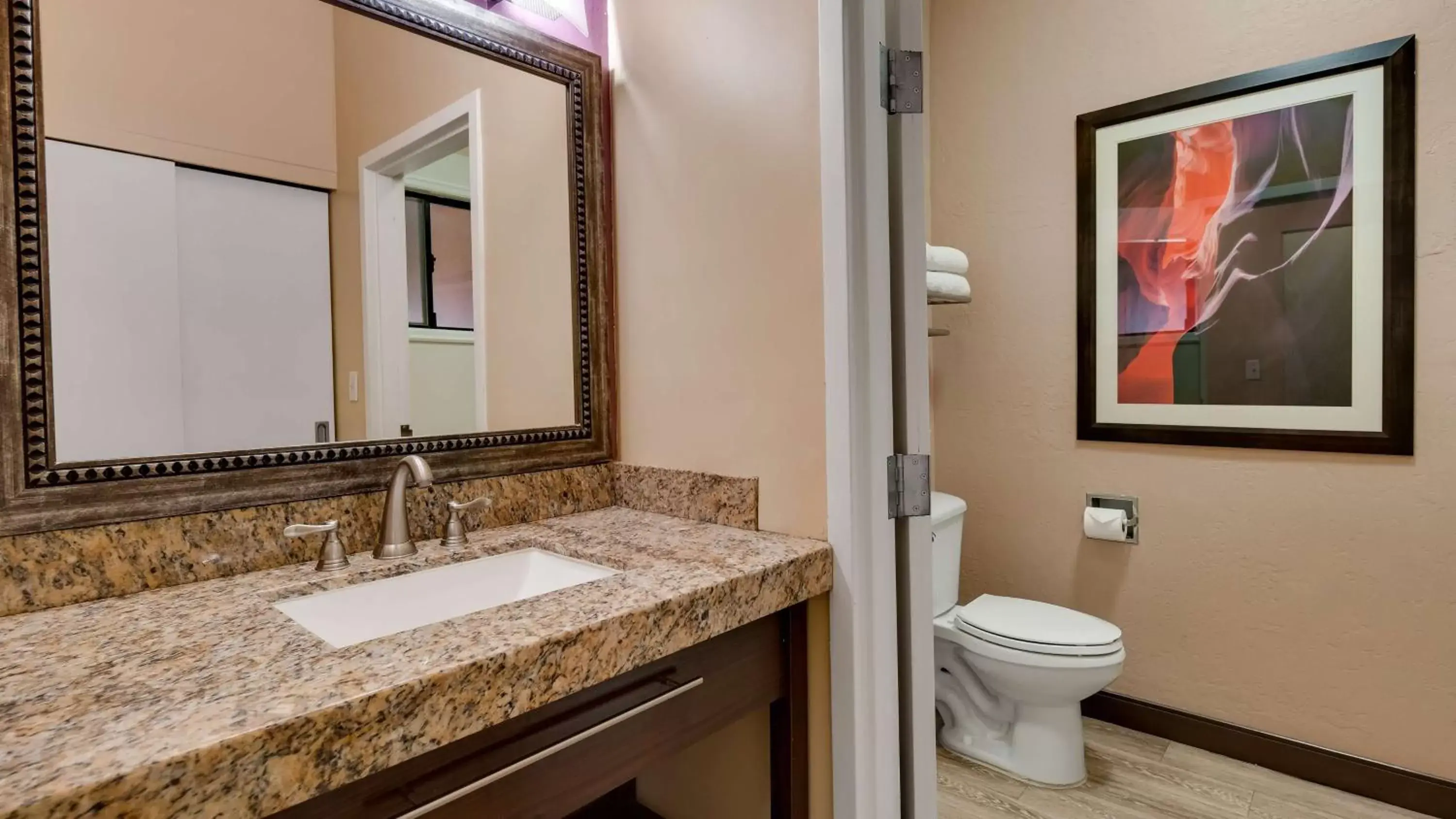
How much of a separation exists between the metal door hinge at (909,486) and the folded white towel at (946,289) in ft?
3.20

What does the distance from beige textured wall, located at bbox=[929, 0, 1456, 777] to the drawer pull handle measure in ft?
5.60

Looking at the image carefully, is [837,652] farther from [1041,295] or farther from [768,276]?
[1041,295]

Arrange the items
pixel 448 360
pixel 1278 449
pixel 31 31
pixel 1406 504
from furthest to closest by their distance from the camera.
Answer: pixel 1278 449 → pixel 1406 504 → pixel 448 360 → pixel 31 31

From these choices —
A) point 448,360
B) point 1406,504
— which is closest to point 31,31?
point 448,360

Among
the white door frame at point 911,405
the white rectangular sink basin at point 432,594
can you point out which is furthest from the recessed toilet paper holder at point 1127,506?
the white rectangular sink basin at point 432,594

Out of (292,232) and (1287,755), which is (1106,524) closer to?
(1287,755)

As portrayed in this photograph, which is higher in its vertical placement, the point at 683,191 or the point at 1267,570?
the point at 683,191

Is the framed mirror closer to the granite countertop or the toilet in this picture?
the granite countertop

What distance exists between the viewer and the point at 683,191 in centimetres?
139

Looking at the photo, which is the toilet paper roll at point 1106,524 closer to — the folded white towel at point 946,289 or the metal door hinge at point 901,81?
the folded white towel at point 946,289

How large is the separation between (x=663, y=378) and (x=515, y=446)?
1.12ft

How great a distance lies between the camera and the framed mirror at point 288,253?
0.92 m

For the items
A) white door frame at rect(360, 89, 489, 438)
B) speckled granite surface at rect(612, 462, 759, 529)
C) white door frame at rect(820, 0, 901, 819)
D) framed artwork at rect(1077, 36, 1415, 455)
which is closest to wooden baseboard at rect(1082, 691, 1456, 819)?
framed artwork at rect(1077, 36, 1415, 455)

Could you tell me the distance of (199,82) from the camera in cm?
105
